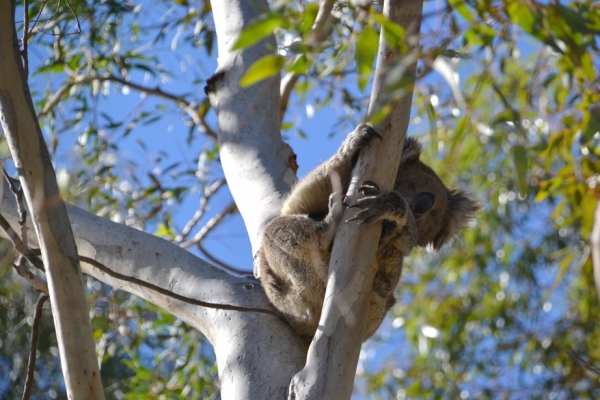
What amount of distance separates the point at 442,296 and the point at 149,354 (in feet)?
9.72

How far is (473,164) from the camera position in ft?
21.4

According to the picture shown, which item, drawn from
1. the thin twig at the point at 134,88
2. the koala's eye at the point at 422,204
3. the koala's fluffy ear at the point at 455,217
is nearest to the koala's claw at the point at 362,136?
the koala's eye at the point at 422,204

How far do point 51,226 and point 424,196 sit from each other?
175 cm

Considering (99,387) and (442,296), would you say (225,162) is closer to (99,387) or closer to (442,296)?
(99,387)

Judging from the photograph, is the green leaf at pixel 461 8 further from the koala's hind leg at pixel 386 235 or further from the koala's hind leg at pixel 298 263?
the koala's hind leg at pixel 298 263

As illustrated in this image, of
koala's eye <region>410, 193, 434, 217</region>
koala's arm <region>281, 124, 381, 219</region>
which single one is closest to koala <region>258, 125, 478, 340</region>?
koala's arm <region>281, 124, 381, 219</region>

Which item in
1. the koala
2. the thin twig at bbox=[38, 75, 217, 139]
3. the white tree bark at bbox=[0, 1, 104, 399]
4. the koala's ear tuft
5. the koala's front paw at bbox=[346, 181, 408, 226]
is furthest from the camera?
the thin twig at bbox=[38, 75, 217, 139]

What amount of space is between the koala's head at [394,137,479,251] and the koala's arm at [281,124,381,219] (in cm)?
45

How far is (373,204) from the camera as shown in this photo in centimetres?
211

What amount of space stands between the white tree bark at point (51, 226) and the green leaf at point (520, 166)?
3.52ft

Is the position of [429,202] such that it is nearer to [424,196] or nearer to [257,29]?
[424,196]

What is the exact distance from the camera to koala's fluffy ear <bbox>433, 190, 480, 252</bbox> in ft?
10.7

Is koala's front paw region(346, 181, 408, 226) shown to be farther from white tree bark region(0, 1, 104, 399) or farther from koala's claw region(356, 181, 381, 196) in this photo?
white tree bark region(0, 1, 104, 399)

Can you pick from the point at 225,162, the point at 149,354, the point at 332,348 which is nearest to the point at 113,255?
the point at 225,162
